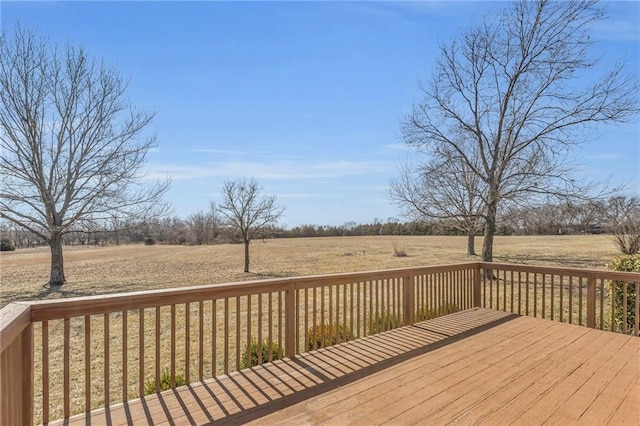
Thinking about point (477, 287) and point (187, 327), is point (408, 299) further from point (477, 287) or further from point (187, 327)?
point (187, 327)

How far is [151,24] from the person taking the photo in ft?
17.4

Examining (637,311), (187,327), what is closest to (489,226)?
(637,311)

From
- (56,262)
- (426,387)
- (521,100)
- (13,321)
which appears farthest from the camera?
(56,262)

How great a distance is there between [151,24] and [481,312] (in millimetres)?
6671

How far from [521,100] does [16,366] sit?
11.9 m

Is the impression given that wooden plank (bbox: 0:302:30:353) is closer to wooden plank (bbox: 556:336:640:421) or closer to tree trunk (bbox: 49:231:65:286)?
wooden plank (bbox: 556:336:640:421)

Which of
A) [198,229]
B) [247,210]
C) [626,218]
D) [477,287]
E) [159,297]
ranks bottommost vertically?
[477,287]

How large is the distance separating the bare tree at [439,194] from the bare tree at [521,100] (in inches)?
22.4

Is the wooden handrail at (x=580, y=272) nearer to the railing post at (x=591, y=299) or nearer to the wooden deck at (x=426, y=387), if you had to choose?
the railing post at (x=591, y=299)

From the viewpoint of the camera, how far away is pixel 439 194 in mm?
11828

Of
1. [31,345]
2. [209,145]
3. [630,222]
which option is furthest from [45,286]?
[630,222]

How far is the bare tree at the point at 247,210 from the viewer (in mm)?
14320

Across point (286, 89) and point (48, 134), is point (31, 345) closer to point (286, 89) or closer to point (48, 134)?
point (286, 89)

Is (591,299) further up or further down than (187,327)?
further down
